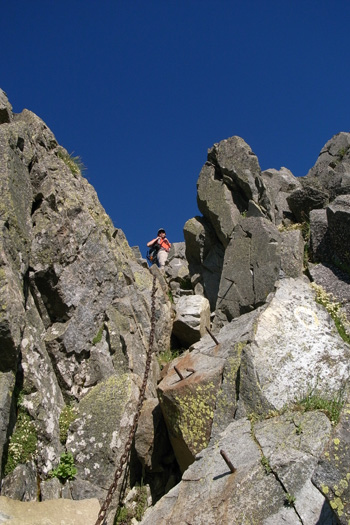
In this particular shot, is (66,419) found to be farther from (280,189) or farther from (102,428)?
(280,189)

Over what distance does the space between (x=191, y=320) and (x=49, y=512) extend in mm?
7810

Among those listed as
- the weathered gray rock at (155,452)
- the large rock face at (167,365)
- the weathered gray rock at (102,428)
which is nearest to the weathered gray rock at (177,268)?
the large rock face at (167,365)

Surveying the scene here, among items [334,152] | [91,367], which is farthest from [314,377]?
[334,152]

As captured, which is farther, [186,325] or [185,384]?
[186,325]

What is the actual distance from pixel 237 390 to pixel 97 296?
479cm

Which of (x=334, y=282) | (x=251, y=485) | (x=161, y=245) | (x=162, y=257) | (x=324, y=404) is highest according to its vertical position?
(x=161, y=245)

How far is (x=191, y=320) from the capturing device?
15.3 m

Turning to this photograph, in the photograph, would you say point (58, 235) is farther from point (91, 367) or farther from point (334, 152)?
point (334, 152)

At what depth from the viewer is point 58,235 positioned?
526 inches

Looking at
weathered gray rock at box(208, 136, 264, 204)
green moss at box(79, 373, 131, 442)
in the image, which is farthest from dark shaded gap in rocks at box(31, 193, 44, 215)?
weathered gray rock at box(208, 136, 264, 204)

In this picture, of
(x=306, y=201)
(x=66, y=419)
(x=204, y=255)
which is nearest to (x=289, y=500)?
(x=66, y=419)

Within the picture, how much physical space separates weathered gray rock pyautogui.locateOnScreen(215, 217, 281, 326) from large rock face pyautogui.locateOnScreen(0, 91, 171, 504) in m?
2.14

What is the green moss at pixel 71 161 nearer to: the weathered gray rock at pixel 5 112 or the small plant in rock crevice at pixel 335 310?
the weathered gray rock at pixel 5 112

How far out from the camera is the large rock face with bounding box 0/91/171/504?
10.2 metres
